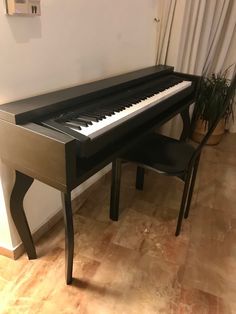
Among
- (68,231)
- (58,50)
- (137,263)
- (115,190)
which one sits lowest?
(137,263)

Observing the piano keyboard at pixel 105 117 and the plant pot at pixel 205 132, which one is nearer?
the piano keyboard at pixel 105 117

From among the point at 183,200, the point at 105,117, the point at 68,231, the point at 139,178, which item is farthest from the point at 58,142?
the point at 139,178

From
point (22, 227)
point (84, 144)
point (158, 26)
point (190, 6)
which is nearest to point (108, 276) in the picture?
point (22, 227)

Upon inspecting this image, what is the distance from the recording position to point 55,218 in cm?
159

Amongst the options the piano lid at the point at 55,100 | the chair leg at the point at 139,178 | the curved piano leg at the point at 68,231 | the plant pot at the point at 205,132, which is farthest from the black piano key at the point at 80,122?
the plant pot at the point at 205,132

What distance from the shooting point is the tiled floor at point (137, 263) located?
1191 mm

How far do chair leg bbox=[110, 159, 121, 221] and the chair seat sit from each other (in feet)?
0.27

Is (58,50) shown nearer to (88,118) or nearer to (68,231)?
(88,118)

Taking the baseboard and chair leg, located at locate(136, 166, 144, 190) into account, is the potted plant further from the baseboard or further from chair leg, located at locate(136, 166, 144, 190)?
the baseboard

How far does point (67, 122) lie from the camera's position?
3.42 feet

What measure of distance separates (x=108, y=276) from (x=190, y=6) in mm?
2001

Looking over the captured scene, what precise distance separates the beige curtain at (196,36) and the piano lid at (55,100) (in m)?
0.71

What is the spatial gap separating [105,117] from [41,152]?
32 cm

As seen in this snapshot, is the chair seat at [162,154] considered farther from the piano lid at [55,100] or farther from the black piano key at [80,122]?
the black piano key at [80,122]
